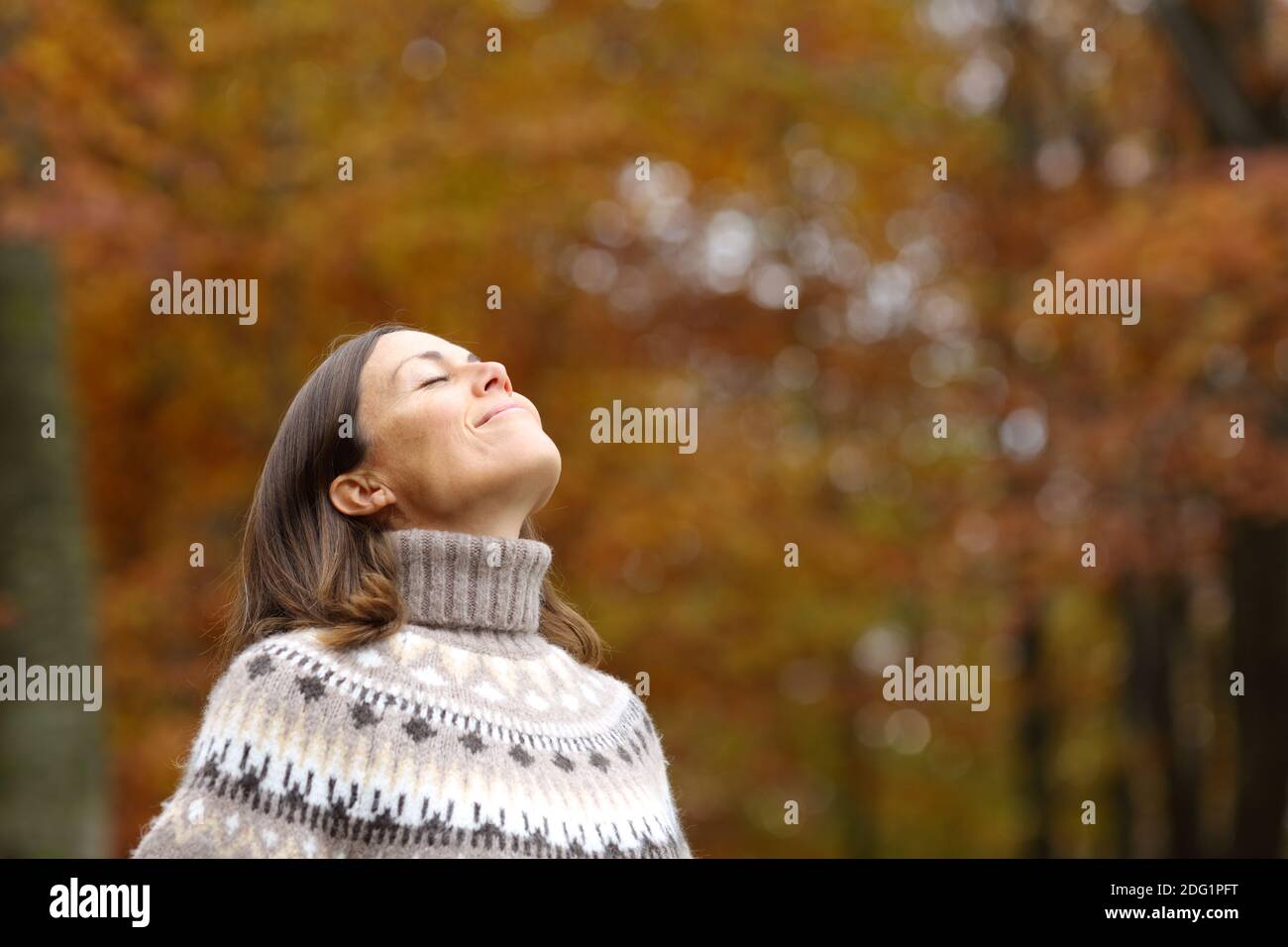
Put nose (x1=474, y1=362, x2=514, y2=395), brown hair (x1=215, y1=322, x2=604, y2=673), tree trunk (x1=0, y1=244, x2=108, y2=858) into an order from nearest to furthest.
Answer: brown hair (x1=215, y1=322, x2=604, y2=673), nose (x1=474, y1=362, x2=514, y2=395), tree trunk (x1=0, y1=244, x2=108, y2=858)

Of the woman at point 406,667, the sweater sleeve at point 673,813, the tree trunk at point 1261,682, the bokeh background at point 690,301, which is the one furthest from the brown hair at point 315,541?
the tree trunk at point 1261,682

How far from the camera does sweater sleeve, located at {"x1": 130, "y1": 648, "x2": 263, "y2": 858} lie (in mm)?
2066

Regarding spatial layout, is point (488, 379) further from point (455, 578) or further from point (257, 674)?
point (257, 674)

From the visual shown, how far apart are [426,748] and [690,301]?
7157mm

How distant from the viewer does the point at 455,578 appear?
7.85ft

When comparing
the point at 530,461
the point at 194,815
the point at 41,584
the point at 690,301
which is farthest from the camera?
the point at 690,301

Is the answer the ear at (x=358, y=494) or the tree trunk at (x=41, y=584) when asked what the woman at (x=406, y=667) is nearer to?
the ear at (x=358, y=494)

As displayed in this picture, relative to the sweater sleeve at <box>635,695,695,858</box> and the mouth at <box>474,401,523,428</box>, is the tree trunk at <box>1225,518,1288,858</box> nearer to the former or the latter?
the sweater sleeve at <box>635,695,695,858</box>

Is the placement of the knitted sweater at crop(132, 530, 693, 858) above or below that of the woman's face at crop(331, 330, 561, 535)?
below

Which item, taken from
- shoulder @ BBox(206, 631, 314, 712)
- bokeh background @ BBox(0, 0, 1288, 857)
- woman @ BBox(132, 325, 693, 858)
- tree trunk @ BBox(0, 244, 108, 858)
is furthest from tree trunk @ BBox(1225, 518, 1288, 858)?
shoulder @ BBox(206, 631, 314, 712)

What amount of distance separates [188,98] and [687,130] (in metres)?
2.86

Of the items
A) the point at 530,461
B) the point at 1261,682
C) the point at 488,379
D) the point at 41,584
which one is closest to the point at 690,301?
the point at 41,584

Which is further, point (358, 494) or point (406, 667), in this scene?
point (358, 494)

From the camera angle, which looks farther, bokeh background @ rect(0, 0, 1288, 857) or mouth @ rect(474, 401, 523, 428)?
bokeh background @ rect(0, 0, 1288, 857)
